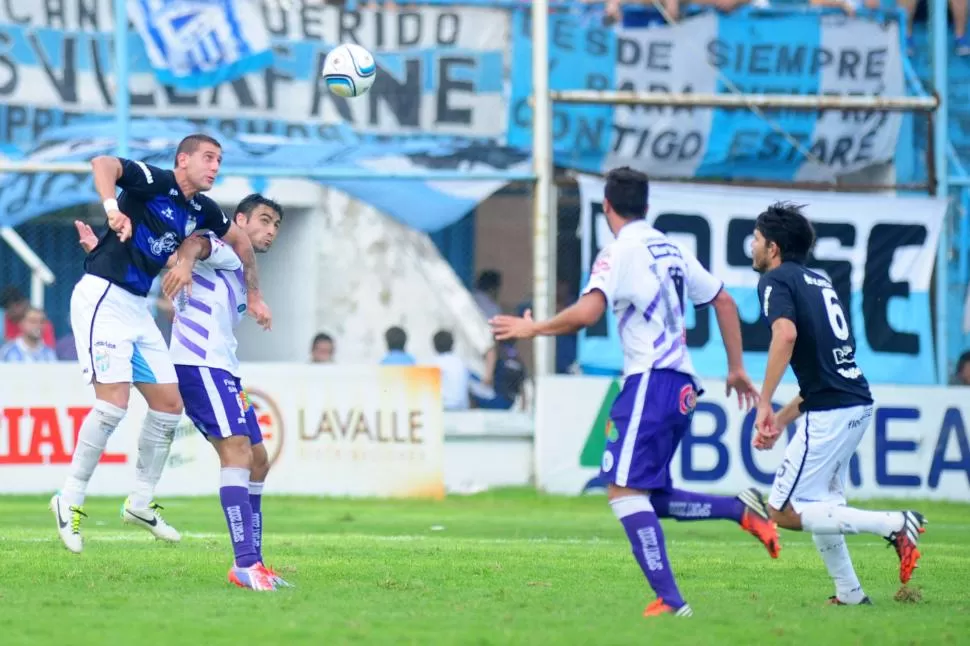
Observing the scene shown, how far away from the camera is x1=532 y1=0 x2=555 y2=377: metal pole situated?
18.1 m

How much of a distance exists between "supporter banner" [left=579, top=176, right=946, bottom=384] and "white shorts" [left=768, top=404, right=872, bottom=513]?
9.99 m

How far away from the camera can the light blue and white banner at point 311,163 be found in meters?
18.1

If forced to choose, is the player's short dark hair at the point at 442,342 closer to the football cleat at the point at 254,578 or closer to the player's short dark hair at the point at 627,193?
the football cleat at the point at 254,578

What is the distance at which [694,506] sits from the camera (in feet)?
24.9

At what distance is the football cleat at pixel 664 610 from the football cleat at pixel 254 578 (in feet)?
6.72

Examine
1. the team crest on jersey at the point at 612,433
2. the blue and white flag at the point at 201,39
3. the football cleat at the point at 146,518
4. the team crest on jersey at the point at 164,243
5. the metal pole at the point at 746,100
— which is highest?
the blue and white flag at the point at 201,39

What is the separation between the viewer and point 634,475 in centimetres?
738

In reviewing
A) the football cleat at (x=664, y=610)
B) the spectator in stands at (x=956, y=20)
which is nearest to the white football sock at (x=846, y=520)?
the football cleat at (x=664, y=610)

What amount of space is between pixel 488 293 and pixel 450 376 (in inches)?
68.6

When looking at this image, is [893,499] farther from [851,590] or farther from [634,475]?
[634,475]

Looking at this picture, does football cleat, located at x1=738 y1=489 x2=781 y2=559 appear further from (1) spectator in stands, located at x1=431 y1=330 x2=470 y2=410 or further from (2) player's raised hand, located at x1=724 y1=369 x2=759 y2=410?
(1) spectator in stands, located at x1=431 y1=330 x2=470 y2=410

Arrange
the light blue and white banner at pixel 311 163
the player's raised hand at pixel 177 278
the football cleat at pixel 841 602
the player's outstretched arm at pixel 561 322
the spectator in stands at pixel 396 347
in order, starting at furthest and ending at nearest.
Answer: the spectator in stands at pixel 396 347 → the light blue and white banner at pixel 311 163 → the player's raised hand at pixel 177 278 → the football cleat at pixel 841 602 → the player's outstretched arm at pixel 561 322

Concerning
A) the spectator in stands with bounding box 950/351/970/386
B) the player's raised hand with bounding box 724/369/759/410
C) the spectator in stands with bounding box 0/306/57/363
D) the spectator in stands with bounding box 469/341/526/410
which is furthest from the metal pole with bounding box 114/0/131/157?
the player's raised hand with bounding box 724/369/759/410

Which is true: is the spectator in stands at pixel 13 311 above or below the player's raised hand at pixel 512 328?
below
